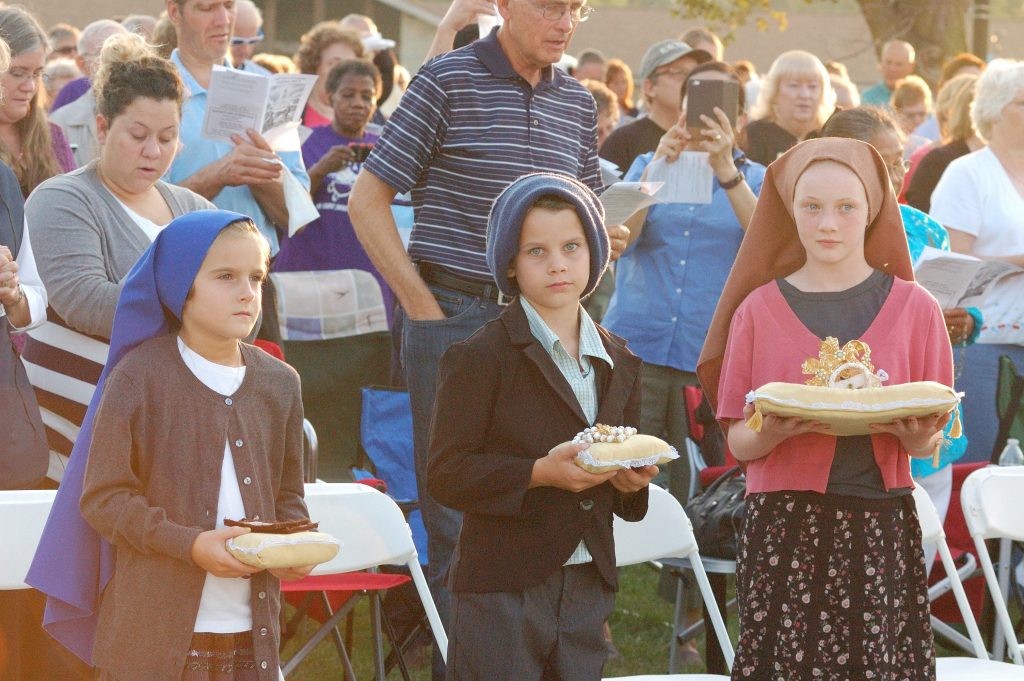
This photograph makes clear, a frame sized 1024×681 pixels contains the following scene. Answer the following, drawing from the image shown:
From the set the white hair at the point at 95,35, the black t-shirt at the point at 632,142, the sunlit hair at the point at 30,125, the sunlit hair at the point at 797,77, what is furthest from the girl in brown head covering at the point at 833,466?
the white hair at the point at 95,35

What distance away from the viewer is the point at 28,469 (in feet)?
14.0

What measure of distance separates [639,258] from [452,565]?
3093 millimetres

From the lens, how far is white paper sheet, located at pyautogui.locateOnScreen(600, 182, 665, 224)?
501 centimetres

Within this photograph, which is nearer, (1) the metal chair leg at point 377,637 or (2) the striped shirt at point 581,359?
(2) the striped shirt at point 581,359

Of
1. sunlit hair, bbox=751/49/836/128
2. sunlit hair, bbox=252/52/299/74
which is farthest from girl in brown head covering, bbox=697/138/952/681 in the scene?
sunlit hair, bbox=252/52/299/74

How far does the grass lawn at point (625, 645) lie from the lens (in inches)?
222

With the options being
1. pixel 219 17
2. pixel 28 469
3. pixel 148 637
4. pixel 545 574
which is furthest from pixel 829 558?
pixel 219 17

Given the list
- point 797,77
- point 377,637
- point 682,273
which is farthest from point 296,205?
point 797,77

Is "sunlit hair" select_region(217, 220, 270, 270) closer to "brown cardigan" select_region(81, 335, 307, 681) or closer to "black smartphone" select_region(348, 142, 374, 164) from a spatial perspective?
"brown cardigan" select_region(81, 335, 307, 681)

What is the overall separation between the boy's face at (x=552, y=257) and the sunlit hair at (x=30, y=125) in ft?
7.99

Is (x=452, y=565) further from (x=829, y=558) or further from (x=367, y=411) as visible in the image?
(x=367, y=411)

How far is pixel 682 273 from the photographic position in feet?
20.3

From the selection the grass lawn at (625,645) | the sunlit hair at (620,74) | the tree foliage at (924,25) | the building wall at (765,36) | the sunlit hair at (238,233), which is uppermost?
the building wall at (765,36)

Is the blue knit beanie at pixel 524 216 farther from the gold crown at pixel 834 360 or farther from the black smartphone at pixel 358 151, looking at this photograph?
the black smartphone at pixel 358 151
